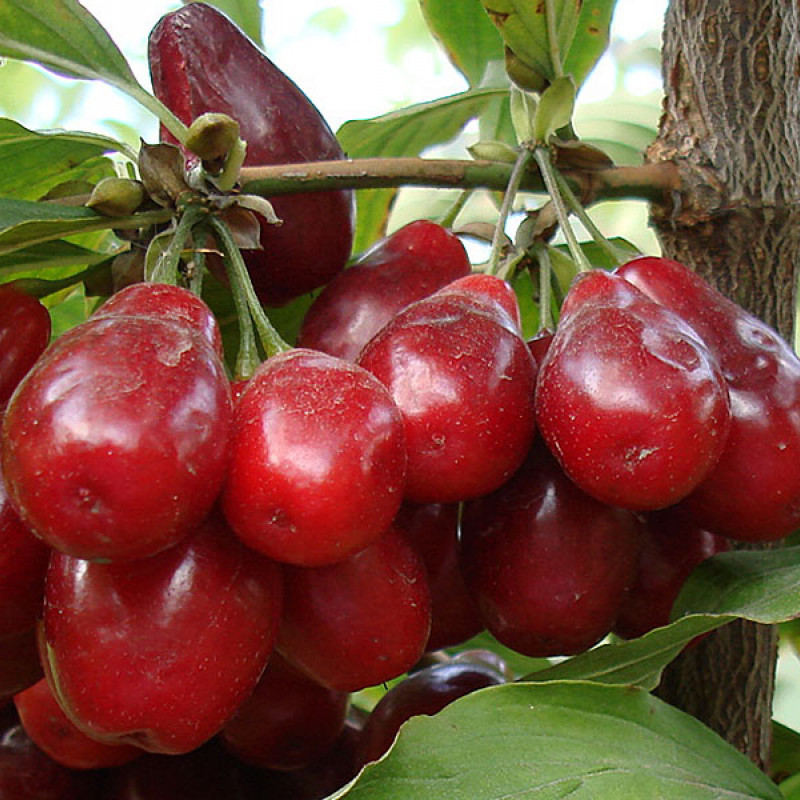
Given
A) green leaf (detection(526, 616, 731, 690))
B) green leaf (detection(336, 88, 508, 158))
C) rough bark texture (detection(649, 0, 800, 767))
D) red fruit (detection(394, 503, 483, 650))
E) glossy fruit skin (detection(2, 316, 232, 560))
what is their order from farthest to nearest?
1. green leaf (detection(336, 88, 508, 158))
2. rough bark texture (detection(649, 0, 800, 767))
3. red fruit (detection(394, 503, 483, 650))
4. green leaf (detection(526, 616, 731, 690))
5. glossy fruit skin (detection(2, 316, 232, 560))

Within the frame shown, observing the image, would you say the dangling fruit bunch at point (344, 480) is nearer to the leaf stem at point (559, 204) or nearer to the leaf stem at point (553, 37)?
the leaf stem at point (559, 204)

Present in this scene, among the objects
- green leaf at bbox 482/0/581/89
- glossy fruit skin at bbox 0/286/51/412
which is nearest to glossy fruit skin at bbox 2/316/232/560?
glossy fruit skin at bbox 0/286/51/412

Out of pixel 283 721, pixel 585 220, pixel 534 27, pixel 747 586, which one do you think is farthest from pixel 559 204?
pixel 283 721

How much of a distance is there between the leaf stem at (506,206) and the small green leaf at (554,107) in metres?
0.02

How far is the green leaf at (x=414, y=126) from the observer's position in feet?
2.95

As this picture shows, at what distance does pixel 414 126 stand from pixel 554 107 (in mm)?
243

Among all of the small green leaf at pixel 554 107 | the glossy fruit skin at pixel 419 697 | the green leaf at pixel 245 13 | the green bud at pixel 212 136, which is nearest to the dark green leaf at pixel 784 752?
the glossy fruit skin at pixel 419 697

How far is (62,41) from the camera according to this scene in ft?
2.38

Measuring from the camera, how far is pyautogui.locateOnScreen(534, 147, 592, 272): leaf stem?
0.64m

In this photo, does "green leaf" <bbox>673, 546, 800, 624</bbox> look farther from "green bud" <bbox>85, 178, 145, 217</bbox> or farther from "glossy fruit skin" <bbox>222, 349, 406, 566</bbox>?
"green bud" <bbox>85, 178, 145, 217</bbox>

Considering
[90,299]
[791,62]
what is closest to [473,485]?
[90,299]

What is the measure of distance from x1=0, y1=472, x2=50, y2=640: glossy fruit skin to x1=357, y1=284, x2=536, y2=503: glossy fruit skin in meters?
0.18

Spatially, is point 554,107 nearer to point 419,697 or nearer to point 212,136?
point 212,136

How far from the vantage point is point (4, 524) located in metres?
0.52
